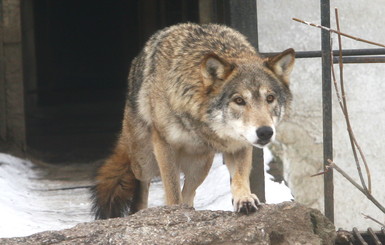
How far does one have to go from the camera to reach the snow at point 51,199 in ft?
21.5

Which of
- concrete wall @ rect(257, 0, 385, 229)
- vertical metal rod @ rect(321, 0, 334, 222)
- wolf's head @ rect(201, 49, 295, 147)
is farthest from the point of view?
concrete wall @ rect(257, 0, 385, 229)

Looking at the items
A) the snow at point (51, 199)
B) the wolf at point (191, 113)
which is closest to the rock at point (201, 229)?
the wolf at point (191, 113)

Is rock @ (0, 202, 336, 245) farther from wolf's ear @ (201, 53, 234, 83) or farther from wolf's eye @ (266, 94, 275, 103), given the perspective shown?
wolf's ear @ (201, 53, 234, 83)

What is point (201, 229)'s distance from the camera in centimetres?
384

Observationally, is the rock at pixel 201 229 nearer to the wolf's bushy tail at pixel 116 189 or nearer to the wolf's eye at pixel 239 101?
the wolf's eye at pixel 239 101

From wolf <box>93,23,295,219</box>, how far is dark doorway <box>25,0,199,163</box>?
3950mm

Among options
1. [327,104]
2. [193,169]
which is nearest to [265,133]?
[327,104]

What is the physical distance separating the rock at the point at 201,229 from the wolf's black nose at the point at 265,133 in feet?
2.00

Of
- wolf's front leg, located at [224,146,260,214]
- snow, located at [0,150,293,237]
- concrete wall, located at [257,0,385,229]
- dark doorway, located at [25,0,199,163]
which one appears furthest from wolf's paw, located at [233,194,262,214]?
dark doorway, located at [25,0,199,163]

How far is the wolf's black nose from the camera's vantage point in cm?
473

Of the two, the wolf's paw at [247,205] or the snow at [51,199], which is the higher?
the wolf's paw at [247,205]

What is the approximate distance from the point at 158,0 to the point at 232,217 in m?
11.1

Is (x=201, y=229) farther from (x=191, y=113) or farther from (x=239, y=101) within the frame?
(x=191, y=113)

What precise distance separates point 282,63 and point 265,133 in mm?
748
